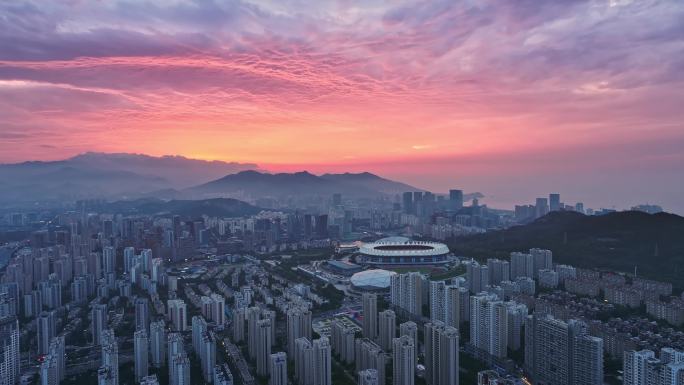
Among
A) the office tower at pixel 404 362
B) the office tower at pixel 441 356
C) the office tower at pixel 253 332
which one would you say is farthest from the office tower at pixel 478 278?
the office tower at pixel 253 332

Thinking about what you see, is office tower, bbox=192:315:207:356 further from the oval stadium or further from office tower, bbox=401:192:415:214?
office tower, bbox=401:192:415:214

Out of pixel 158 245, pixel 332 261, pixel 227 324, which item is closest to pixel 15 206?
pixel 158 245

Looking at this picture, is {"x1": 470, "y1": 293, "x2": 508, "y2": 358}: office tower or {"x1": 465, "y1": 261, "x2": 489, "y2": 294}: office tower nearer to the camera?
{"x1": 470, "y1": 293, "x2": 508, "y2": 358}: office tower

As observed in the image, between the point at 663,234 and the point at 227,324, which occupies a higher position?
the point at 663,234

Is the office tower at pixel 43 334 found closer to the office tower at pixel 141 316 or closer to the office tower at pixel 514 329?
the office tower at pixel 141 316

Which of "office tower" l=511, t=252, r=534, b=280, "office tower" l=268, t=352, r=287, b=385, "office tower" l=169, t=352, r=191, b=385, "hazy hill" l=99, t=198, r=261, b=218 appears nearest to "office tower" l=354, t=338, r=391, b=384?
"office tower" l=268, t=352, r=287, b=385

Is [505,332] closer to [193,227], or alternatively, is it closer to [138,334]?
[138,334]
